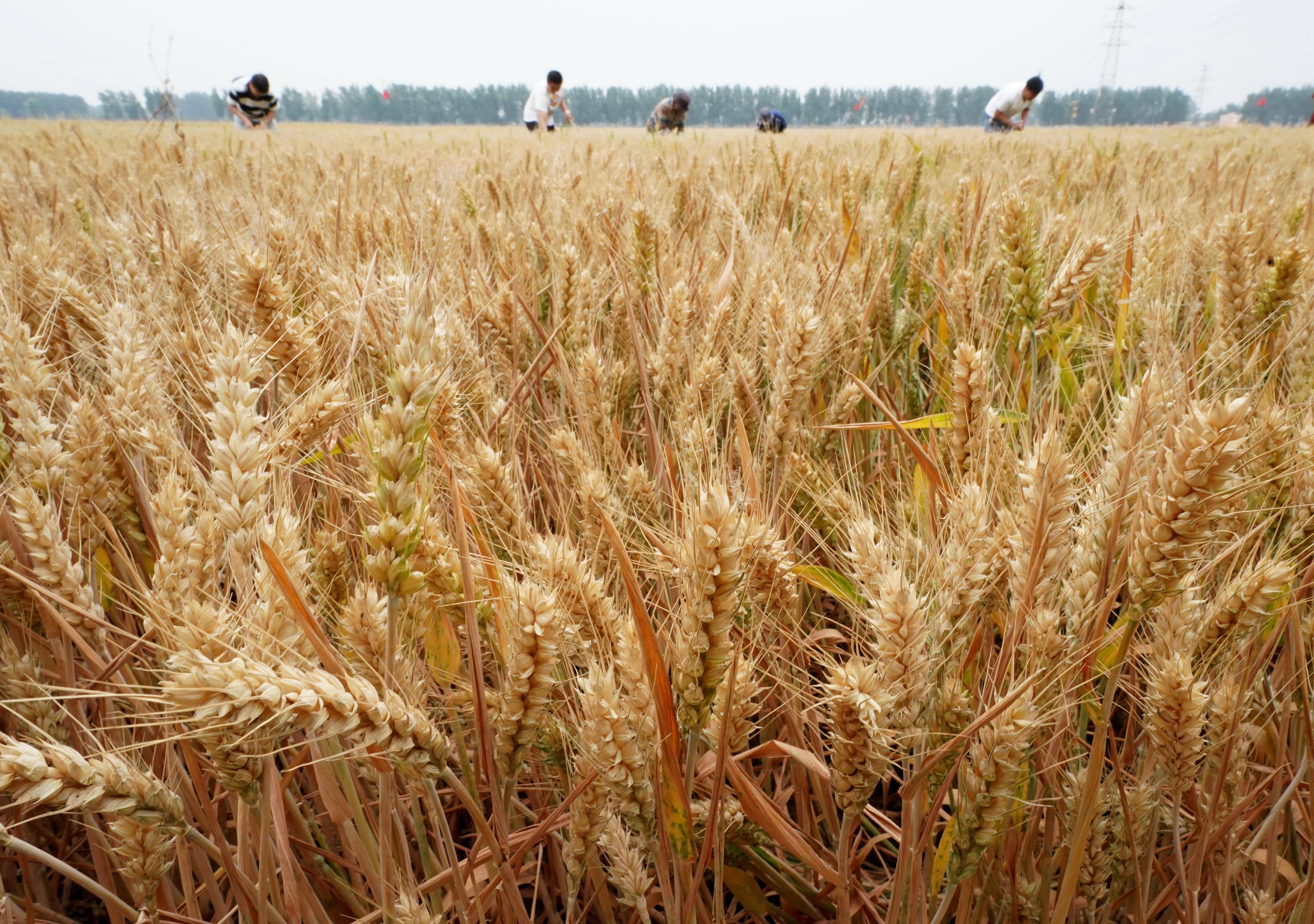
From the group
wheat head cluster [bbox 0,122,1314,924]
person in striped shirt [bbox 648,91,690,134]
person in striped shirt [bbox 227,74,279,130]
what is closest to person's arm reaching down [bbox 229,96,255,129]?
person in striped shirt [bbox 227,74,279,130]

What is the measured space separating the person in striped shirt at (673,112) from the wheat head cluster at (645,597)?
35.9 feet

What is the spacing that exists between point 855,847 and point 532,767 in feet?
1.70

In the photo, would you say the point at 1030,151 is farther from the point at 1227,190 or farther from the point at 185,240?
the point at 185,240

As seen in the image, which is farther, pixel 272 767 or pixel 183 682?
pixel 272 767

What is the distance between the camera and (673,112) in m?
13.5

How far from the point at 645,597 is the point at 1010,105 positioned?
1489cm

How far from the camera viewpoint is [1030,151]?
5.04m

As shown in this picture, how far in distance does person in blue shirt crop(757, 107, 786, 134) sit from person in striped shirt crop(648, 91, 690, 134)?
139 cm

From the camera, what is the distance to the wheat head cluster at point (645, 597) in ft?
2.12

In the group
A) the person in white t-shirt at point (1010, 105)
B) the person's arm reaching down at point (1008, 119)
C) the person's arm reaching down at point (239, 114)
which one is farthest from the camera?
the person in white t-shirt at point (1010, 105)

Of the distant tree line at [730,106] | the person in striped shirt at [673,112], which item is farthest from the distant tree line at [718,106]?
the person in striped shirt at [673,112]

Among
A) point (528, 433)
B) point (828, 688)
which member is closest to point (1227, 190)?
point (528, 433)

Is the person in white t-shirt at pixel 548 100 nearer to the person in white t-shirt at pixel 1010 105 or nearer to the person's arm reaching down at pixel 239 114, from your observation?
the person's arm reaching down at pixel 239 114

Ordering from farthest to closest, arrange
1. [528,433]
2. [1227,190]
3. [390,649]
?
1. [1227,190]
2. [528,433]
3. [390,649]
